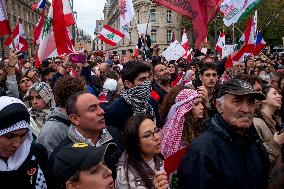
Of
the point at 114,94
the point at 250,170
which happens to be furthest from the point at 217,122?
Answer: the point at 114,94

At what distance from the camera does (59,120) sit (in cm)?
393

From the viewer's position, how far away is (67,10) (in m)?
7.94

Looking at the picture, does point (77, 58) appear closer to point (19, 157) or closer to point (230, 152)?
point (19, 157)

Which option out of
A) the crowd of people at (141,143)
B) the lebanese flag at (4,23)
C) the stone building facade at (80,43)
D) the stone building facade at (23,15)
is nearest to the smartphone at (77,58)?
the lebanese flag at (4,23)

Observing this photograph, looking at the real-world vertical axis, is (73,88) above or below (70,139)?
above

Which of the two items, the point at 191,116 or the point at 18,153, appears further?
the point at 191,116

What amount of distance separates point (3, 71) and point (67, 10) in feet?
6.92

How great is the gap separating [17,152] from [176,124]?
1664 millimetres

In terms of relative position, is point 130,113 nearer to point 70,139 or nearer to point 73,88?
point 73,88

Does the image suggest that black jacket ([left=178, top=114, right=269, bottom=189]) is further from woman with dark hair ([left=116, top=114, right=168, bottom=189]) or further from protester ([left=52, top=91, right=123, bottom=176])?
protester ([left=52, top=91, right=123, bottom=176])

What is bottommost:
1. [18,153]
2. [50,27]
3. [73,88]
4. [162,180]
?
[162,180]

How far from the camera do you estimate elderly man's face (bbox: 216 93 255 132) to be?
9.80 feet

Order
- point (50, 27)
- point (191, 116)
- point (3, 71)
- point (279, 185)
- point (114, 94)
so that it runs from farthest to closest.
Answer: point (50, 27)
point (114, 94)
point (3, 71)
point (191, 116)
point (279, 185)

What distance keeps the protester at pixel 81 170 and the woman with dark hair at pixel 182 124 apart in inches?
54.1
